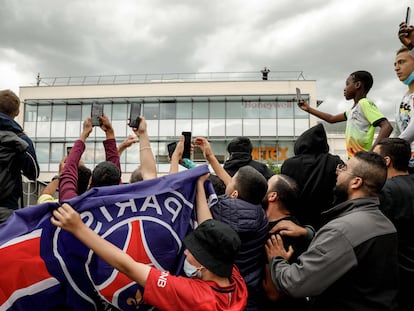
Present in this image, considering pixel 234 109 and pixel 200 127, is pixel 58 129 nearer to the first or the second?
pixel 200 127

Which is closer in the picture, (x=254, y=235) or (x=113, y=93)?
(x=254, y=235)

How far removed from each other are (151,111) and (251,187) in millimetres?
30109

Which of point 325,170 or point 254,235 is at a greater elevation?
point 325,170

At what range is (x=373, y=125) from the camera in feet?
13.1

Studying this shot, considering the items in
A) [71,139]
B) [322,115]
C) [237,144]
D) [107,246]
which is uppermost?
[71,139]

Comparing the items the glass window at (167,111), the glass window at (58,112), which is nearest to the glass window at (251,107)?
the glass window at (167,111)

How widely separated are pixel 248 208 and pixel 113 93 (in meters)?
31.9

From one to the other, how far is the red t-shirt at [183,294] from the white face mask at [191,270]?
7 centimetres

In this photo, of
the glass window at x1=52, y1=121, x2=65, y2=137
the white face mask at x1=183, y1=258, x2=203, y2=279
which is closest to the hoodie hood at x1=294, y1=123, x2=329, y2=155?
the white face mask at x1=183, y1=258, x2=203, y2=279

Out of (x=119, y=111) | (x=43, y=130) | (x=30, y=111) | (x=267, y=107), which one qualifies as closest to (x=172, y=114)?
(x=119, y=111)

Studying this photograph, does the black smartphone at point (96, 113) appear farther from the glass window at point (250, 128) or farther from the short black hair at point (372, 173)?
the glass window at point (250, 128)

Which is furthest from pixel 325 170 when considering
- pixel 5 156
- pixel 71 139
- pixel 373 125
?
pixel 71 139

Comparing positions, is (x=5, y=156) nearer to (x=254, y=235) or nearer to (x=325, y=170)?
(x=254, y=235)

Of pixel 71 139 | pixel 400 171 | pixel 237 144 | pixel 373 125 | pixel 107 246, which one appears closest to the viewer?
pixel 107 246
